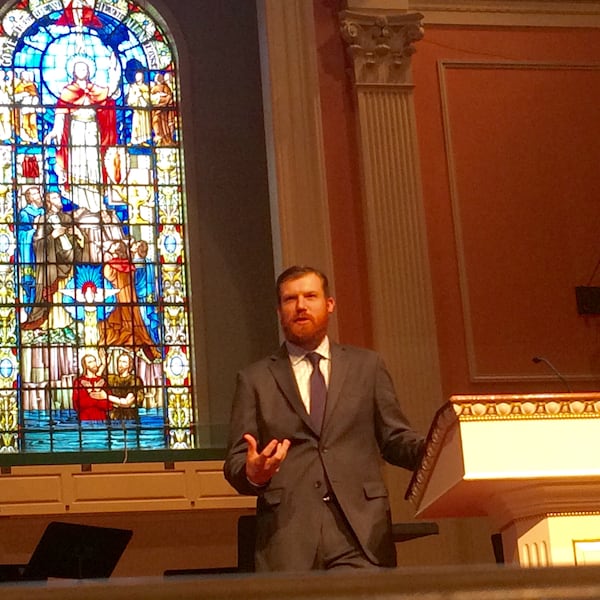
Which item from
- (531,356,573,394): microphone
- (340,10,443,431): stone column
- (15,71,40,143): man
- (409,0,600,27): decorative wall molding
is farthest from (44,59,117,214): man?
(531,356,573,394): microphone

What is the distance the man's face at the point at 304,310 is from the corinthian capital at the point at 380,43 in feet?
15.9

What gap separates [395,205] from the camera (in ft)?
25.3

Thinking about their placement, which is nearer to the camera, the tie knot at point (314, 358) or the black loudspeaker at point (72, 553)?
the tie knot at point (314, 358)

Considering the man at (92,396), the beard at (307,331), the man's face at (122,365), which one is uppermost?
the man's face at (122,365)

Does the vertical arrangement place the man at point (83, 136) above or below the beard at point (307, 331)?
above

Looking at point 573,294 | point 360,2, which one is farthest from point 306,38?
point 573,294

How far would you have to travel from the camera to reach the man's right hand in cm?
272

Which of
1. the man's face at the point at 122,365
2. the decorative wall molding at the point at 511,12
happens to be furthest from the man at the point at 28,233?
the decorative wall molding at the point at 511,12

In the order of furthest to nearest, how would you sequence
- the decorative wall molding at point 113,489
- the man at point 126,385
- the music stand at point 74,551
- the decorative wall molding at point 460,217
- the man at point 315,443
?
the man at point 126,385
the decorative wall molding at point 460,217
the decorative wall molding at point 113,489
the music stand at point 74,551
the man at point 315,443

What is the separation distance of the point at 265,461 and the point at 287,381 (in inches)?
19.0

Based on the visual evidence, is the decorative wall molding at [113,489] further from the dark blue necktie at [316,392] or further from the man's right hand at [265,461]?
the man's right hand at [265,461]

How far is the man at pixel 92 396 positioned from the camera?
941 cm

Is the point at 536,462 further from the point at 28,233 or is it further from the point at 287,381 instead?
the point at 28,233

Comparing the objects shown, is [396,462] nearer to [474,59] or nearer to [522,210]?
[522,210]
